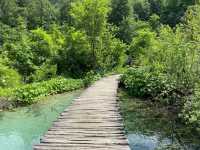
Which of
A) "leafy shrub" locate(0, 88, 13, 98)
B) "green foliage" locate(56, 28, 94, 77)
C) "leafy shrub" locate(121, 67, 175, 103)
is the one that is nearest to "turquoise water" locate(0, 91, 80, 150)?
"leafy shrub" locate(0, 88, 13, 98)

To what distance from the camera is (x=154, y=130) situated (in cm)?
1328

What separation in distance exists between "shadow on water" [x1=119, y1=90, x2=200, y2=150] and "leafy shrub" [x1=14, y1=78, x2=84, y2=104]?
12.1 ft

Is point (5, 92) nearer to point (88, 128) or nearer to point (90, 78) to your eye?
point (90, 78)

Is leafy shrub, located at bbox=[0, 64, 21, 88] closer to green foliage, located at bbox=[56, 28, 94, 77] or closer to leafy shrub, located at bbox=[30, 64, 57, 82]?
leafy shrub, located at bbox=[30, 64, 57, 82]

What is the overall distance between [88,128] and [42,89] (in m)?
7.27

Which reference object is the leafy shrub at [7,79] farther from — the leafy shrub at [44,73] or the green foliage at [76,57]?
the green foliage at [76,57]

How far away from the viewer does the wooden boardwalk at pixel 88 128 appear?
1023cm

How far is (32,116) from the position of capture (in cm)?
1529

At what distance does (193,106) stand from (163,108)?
4.02 meters

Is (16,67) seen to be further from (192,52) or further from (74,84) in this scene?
(192,52)

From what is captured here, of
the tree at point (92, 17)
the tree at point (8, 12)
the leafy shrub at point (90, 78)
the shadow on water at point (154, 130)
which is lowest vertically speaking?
the shadow on water at point (154, 130)

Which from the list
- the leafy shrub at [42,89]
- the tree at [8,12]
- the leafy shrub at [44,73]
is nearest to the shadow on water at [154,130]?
the leafy shrub at [42,89]

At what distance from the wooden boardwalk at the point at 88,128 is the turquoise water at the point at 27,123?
938mm

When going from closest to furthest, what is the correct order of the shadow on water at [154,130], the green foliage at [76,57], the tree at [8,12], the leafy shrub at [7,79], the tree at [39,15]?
the shadow on water at [154,130] → the leafy shrub at [7,79] → the green foliage at [76,57] → the tree at [8,12] → the tree at [39,15]
